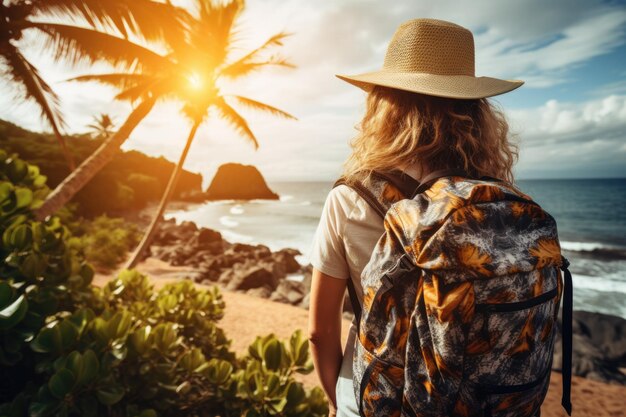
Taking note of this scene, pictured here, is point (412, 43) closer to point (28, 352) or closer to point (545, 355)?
point (545, 355)

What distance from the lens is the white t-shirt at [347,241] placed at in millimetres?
1035

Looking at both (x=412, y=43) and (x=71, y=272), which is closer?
(x=412, y=43)

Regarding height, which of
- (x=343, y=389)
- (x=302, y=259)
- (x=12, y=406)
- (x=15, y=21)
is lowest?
(x=302, y=259)

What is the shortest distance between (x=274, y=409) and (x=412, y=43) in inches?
73.9

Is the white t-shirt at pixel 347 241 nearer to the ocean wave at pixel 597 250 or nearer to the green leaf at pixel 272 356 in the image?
the green leaf at pixel 272 356

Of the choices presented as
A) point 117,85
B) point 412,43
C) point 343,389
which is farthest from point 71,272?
point 117,85

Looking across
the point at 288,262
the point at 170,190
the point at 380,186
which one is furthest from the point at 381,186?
the point at 288,262

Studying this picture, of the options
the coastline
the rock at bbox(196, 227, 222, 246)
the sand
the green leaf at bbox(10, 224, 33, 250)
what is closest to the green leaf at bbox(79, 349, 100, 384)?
the green leaf at bbox(10, 224, 33, 250)

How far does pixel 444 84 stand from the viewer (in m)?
1.08

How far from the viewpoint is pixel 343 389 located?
3.91 feet

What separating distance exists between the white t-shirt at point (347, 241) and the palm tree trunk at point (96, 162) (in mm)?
3864

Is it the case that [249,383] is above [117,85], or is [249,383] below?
below

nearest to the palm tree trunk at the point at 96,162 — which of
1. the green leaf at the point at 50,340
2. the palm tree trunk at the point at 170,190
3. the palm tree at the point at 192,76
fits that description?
the palm tree at the point at 192,76

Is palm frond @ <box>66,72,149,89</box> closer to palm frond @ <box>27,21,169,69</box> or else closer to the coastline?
palm frond @ <box>27,21,169,69</box>
